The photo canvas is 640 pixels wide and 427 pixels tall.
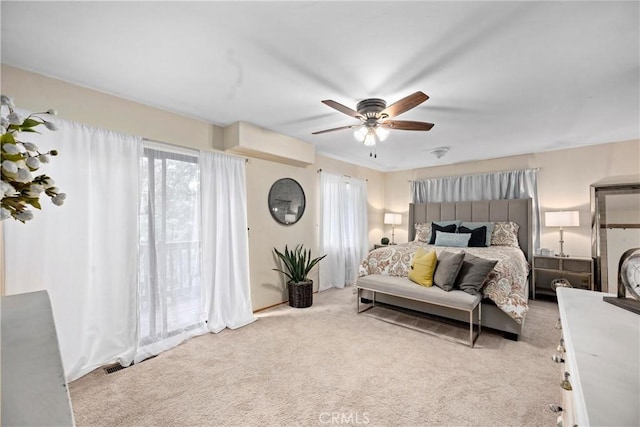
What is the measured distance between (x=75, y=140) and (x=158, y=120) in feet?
2.48

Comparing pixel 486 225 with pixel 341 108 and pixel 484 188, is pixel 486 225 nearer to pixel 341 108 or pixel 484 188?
pixel 484 188

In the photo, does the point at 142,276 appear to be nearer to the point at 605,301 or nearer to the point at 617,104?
the point at 605,301

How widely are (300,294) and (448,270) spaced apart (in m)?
1.96

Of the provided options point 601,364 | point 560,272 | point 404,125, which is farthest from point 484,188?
point 601,364

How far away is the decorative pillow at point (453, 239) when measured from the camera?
14.3ft

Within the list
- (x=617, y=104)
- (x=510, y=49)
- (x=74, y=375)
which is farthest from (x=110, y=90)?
(x=617, y=104)

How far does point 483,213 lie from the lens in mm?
4875

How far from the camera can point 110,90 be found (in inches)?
95.3

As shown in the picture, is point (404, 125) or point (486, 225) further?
point (486, 225)

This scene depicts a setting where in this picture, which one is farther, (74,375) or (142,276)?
(142,276)

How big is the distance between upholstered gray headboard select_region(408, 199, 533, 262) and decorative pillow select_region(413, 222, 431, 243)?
0.93ft

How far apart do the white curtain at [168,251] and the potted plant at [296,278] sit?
1.23 m

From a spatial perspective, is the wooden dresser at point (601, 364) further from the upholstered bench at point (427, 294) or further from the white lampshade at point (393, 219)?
the white lampshade at point (393, 219)

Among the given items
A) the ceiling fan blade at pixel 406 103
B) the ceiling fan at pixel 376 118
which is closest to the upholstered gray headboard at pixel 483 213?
the ceiling fan at pixel 376 118
